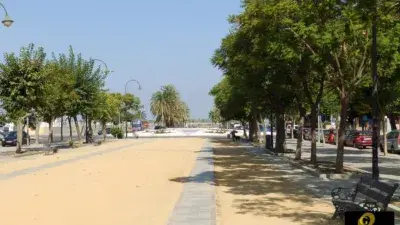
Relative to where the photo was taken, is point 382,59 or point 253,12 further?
point 253,12

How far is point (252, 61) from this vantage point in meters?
21.2

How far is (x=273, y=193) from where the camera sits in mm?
13688

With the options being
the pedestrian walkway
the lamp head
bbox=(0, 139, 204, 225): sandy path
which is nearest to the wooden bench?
the pedestrian walkway

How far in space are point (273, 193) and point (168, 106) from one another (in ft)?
357

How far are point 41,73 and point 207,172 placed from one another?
1622cm

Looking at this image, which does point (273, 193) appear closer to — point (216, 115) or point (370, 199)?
point (370, 199)

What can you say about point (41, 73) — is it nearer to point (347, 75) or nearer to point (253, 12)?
point (253, 12)

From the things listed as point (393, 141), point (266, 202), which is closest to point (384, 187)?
point (266, 202)

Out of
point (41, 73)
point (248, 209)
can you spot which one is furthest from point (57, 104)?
point (248, 209)

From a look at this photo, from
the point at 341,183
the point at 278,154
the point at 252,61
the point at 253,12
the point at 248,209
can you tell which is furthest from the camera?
the point at 278,154

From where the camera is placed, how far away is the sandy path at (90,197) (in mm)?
10039

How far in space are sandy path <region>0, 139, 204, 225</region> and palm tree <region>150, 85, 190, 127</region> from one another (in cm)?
9960

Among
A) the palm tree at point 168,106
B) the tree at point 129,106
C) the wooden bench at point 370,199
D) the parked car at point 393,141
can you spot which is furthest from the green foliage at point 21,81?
the palm tree at point 168,106

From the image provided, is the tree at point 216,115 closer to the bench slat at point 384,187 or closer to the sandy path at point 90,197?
the sandy path at point 90,197
